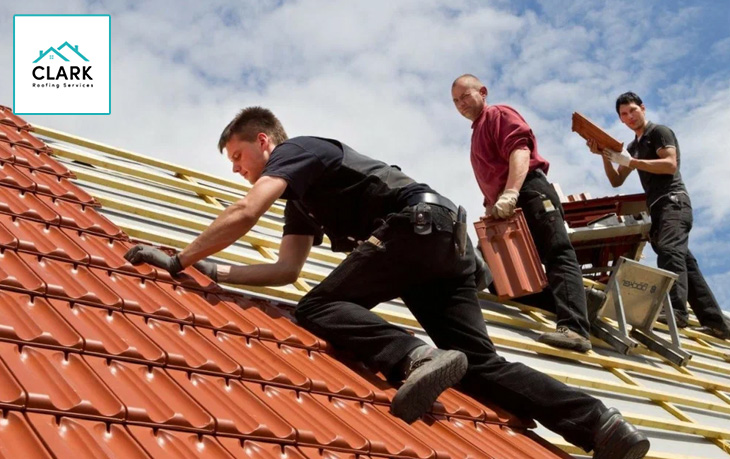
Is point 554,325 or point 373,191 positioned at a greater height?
point 373,191

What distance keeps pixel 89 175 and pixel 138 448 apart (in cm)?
322

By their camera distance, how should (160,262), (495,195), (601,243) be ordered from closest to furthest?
(160,262) → (495,195) → (601,243)

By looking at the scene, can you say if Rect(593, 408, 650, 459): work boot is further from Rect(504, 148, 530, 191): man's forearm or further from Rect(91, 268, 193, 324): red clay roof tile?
Rect(504, 148, 530, 191): man's forearm

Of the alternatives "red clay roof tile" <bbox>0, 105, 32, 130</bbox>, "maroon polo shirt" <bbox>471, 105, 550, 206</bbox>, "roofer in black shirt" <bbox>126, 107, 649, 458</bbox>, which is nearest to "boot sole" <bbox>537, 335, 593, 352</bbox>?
"maroon polo shirt" <bbox>471, 105, 550, 206</bbox>

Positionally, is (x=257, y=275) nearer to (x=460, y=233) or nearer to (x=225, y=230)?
(x=225, y=230)

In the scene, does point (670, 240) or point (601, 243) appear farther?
point (601, 243)

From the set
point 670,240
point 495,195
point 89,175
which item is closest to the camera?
point 89,175

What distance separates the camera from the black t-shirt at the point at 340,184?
3350mm

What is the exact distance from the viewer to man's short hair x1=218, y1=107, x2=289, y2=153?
12.0ft

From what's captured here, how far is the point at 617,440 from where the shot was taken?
10.5 feet

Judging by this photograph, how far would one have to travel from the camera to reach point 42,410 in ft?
6.82

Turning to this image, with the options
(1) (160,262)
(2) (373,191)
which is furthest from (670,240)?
(1) (160,262)

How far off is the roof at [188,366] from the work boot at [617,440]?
229 millimetres

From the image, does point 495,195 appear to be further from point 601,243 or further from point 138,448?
point 138,448
